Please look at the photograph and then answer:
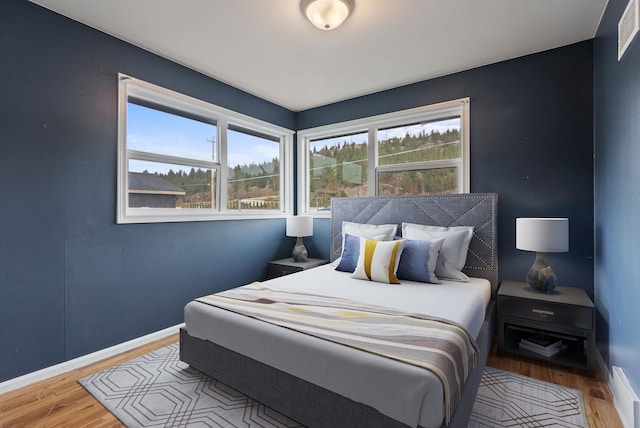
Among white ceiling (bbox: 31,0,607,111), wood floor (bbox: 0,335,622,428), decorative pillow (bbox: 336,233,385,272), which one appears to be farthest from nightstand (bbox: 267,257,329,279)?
white ceiling (bbox: 31,0,607,111)

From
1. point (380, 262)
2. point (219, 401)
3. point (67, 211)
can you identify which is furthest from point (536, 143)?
point (67, 211)

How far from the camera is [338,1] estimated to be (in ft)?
6.70

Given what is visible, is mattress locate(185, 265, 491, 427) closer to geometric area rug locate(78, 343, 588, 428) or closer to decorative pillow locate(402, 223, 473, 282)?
decorative pillow locate(402, 223, 473, 282)

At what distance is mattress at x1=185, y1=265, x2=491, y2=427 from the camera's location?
1.23 m

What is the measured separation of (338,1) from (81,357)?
125 inches

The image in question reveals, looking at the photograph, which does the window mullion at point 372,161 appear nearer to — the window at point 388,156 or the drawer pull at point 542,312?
the window at point 388,156

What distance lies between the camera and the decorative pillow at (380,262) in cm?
260

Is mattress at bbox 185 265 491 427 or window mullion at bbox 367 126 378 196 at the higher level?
window mullion at bbox 367 126 378 196

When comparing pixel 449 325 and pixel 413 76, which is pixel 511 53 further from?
pixel 449 325

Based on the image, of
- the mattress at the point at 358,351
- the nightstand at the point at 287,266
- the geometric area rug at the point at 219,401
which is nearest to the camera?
the mattress at the point at 358,351

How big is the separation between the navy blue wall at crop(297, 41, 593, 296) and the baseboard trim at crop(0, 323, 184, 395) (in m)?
3.33

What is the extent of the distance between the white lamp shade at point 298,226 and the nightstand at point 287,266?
366mm

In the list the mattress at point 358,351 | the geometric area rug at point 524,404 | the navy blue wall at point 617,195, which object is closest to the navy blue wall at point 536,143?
the navy blue wall at point 617,195

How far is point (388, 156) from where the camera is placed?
380 cm
